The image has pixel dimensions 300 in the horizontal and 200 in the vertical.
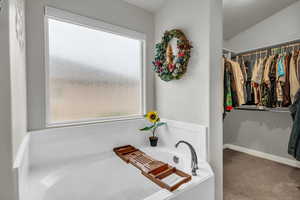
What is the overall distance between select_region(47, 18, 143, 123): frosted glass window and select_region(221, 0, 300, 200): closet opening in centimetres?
121

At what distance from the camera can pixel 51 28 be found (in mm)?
1531

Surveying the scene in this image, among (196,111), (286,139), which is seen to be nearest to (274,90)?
(286,139)

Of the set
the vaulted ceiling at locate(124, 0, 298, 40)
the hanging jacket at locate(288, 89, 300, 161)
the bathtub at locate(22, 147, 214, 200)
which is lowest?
the bathtub at locate(22, 147, 214, 200)

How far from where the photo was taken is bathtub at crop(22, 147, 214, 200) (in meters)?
1.18

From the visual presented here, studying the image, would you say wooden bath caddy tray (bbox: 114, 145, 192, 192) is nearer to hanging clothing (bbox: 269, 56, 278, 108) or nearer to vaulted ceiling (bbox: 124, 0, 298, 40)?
hanging clothing (bbox: 269, 56, 278, 108)

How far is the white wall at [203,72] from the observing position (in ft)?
4.88

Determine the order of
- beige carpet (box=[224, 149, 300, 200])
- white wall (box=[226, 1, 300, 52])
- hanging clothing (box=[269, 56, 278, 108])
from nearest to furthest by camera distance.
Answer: beige carpet (box=[224, 149, 300, 200]) → hanging clothing (box=[269, 56, 278, 108]) → white wall (box=[226, 1, 300, 52])

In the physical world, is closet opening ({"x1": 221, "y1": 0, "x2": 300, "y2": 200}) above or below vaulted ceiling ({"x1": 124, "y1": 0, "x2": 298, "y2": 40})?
below

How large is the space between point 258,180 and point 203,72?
1862 mm

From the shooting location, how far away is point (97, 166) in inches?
62.0

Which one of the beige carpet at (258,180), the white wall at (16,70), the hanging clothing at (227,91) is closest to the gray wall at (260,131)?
the beige carpet at (258,180)

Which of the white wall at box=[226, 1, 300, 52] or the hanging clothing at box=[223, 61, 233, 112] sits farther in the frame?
the white wall at box=[226, 1, 300, 52]

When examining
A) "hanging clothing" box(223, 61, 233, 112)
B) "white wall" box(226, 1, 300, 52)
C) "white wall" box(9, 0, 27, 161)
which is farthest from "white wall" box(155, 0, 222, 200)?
Result: "white wall" box(226, 1, 300, 52)

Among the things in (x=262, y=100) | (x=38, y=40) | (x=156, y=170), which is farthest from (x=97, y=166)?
(x=262, y=100)
